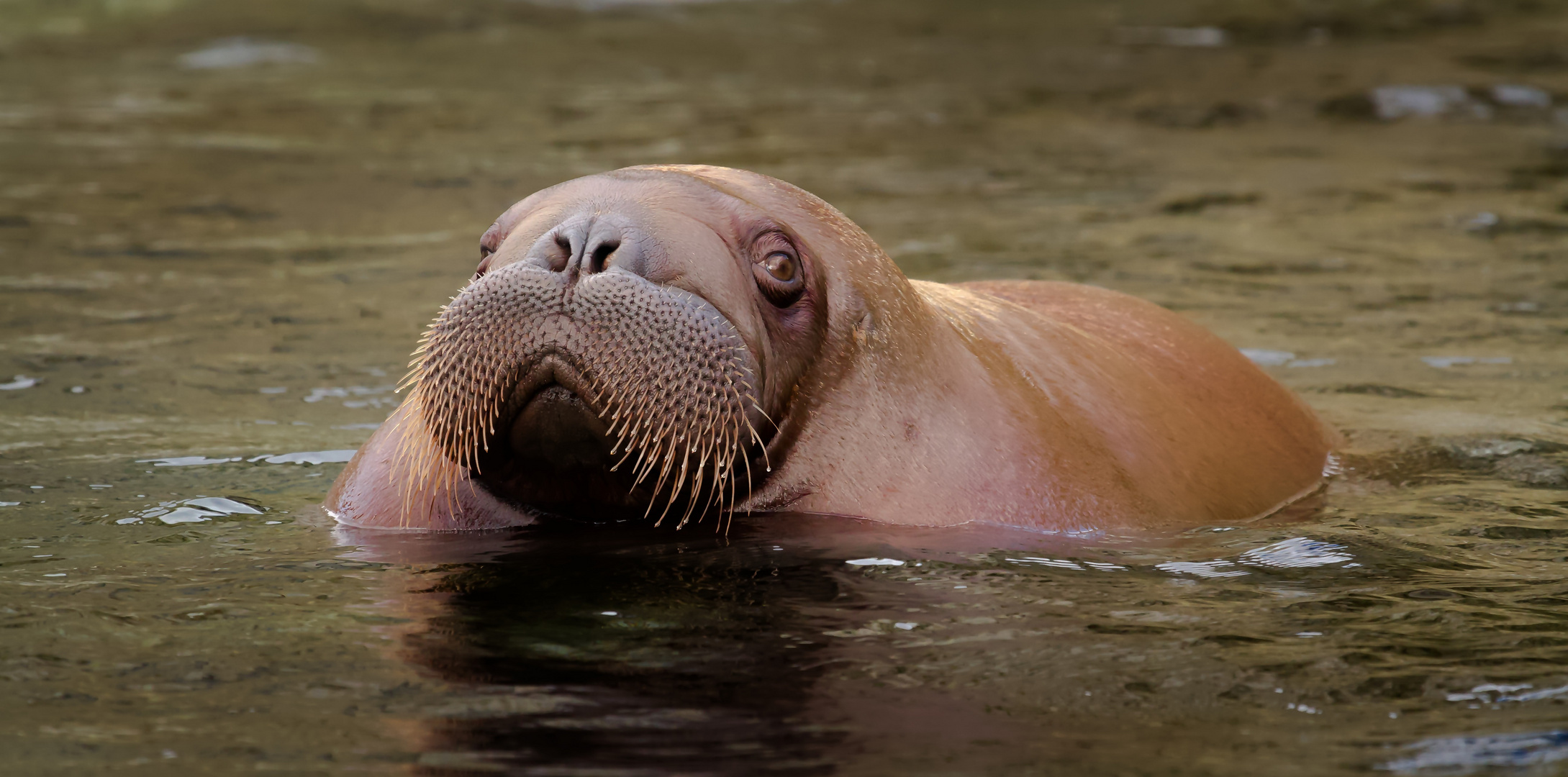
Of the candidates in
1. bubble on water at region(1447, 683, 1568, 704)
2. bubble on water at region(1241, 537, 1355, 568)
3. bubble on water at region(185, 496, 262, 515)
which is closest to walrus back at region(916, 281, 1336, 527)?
bubble on water at region(1241, 537, 1355, 568)

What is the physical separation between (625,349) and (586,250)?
11.1 inches

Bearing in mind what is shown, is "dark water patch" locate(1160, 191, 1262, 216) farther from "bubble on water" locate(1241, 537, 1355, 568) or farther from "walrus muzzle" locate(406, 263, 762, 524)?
"walrus muzzle" locate(406, 263, 762, 524)

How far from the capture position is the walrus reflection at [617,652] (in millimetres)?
3488

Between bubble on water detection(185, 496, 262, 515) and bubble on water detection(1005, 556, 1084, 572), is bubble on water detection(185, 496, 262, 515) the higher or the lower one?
the higher one

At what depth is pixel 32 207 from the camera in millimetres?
12602

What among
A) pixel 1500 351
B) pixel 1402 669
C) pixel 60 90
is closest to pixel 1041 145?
pixel 1500 351

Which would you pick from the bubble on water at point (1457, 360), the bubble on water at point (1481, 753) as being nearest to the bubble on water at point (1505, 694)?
the bubble on water at point (1481, 753)

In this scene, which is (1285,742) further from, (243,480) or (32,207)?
(32,207)

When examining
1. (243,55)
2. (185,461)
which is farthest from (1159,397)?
(243,55)

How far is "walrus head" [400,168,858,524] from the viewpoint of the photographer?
469cm

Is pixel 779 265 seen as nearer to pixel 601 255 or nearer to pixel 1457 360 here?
pixel 601 255

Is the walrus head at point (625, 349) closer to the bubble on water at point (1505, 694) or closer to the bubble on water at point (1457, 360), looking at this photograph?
the bubble on water at point (1505, 694)

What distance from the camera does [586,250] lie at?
15.6 ft

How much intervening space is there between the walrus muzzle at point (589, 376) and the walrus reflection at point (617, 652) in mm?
249
